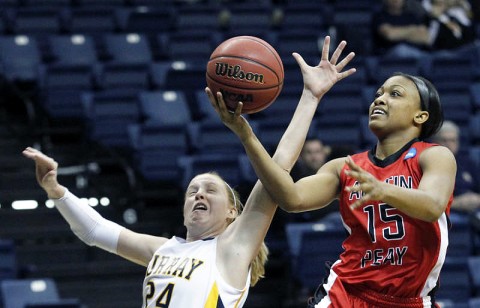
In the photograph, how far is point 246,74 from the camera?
4332 mm

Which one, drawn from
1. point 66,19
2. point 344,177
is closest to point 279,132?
point 66,19

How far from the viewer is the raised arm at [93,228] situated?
15.7 feet

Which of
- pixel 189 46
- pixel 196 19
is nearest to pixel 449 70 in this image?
pixel 189 46

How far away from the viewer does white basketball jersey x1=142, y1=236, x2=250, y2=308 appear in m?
4.41

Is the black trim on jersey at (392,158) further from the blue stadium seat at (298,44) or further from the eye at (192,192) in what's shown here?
the blue stadium seat at (298,44)

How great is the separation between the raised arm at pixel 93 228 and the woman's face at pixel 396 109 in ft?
3.65

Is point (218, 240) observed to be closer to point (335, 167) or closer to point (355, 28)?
point (335, 167)

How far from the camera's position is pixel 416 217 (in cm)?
406

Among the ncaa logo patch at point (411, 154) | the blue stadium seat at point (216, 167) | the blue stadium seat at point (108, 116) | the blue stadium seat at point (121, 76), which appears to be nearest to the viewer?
the ncaa logo patch at point (411, 154)

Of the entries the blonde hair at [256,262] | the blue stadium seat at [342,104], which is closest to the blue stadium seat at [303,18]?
the blue stadium seat at [342,104]

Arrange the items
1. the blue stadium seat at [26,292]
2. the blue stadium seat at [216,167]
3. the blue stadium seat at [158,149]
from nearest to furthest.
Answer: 1. the blue stadium seat at [26,292]
2. the blue stadium seat at [216,167]
3. the blue stadium seat at [158,149]

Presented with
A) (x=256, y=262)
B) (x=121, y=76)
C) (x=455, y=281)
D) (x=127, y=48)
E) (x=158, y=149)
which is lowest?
(x=256, y=262)

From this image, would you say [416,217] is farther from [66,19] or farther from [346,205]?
[66,19]

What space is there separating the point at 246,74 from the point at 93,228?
3.66 feet
